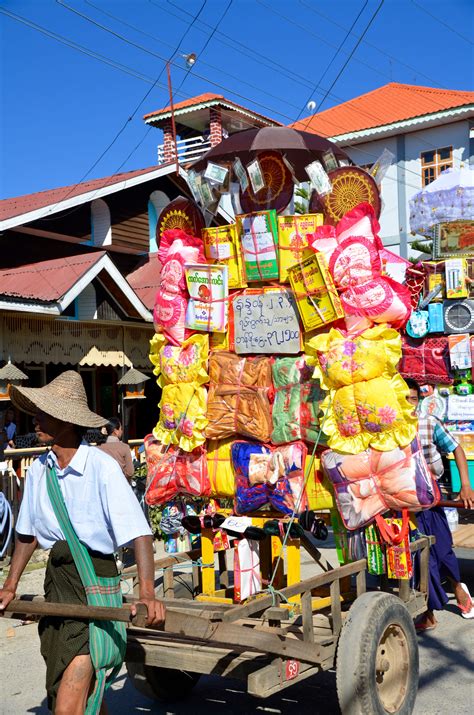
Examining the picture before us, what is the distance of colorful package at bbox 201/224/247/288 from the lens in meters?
5.43

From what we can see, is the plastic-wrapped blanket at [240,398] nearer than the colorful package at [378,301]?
No

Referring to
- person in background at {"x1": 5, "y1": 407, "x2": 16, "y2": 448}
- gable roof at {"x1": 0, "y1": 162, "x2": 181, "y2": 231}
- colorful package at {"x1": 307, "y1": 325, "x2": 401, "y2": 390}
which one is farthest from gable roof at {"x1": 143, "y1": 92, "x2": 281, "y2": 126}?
colorful package at {"x1": 307, "y1": 325, "x2": 401, "y2": 390}

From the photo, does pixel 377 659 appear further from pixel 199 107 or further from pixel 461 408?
pixel 199 107

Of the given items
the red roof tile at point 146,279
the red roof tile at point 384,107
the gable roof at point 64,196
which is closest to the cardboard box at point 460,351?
the red roof tile at point 146,279

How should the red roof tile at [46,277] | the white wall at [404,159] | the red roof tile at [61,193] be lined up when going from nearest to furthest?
the red roof tile at [46,277] → the red roof tile at [61,193] → the white wall at [404,159]

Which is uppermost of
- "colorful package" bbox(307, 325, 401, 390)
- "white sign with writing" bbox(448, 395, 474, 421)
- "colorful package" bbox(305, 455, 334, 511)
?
"colorful package" bbox(307, 325, 401, 390)

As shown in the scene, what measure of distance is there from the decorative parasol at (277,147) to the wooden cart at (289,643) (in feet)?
8.83

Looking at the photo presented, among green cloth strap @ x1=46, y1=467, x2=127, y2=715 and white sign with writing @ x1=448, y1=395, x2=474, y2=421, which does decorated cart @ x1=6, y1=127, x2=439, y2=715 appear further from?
white sign with writing @ x1=448, y1=395, x2=474, y2=421

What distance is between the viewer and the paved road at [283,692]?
15.1ft

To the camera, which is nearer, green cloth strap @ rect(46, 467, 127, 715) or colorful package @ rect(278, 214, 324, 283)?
green cloth strap @ rect(46, 467, 127, 715)

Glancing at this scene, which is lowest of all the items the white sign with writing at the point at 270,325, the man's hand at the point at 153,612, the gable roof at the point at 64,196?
the man's hand at the point at 153,612

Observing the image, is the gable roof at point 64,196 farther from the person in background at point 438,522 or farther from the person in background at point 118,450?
the person in background at point 438,522

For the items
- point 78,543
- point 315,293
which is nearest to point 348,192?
point 315,293

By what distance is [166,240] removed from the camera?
5.71 metres
